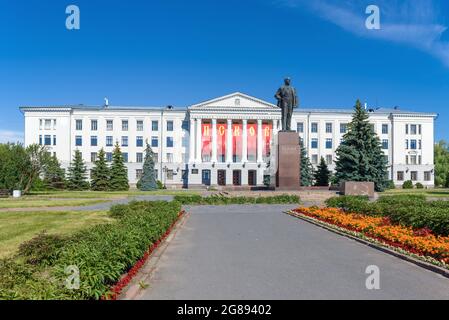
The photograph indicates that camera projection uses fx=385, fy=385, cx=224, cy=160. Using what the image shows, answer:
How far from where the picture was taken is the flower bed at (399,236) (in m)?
7.53

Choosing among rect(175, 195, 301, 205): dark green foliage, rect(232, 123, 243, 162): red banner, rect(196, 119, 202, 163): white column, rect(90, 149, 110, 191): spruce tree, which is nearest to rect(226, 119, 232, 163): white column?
rect(232, 123, 243, 162): red banner

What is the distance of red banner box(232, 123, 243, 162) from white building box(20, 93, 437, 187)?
16 cm

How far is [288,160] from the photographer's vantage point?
23.8m

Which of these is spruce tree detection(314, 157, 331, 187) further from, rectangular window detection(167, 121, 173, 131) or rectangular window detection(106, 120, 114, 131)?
rectangular window detection(106, 120, 114, 131)

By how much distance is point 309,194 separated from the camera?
23.7 metres

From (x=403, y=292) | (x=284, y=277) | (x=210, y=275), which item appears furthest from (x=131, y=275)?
(x=403, y=292)

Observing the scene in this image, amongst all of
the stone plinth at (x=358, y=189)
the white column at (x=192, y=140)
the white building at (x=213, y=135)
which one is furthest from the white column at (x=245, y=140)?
the stone plinth at (x=358, y=189)

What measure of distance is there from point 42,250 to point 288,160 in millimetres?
17521

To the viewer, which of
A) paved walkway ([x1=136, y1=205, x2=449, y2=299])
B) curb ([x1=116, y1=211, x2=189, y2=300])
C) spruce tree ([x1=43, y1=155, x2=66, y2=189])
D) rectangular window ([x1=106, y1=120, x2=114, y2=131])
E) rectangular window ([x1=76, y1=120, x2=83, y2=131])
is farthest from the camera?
rectangular window ([x1=106, y1=120, x2=114, y2=131])

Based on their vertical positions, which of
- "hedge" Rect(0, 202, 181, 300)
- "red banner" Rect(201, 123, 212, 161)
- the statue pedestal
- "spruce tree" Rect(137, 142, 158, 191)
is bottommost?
"spruce tree" Rect(137, 142, 158, 191)

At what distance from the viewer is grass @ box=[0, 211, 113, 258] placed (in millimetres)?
9867

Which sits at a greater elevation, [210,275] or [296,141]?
[296,141]
